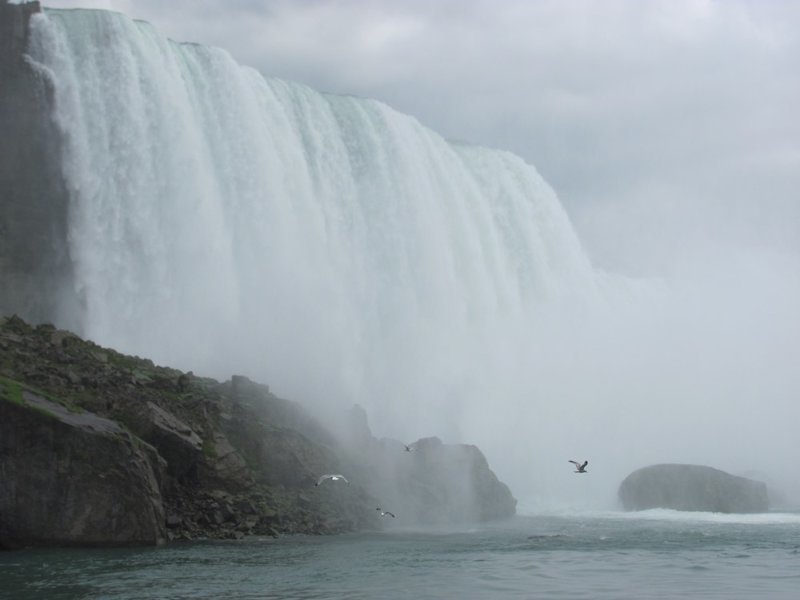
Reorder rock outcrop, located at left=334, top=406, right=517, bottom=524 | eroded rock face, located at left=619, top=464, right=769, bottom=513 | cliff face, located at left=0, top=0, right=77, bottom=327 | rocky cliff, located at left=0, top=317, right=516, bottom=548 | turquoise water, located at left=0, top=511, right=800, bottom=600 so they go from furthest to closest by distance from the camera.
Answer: eroded rock face, located at left=619, top=464, right=769, bottom=513 → cliff face, located at left=0, top=0, right=77, bottom=327 → rock outcrop, located at left=334, top=406, right=517, bottom=524 → rocky cliff, located at left=0, top=317, right=516, bottom=548 → turquoise water, located at left=0, top=511, right=800, bottom=600

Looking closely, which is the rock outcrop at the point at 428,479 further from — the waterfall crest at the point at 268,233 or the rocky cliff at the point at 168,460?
the waterfall crest at the point at 268,233

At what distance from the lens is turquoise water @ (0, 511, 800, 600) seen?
24.4 m

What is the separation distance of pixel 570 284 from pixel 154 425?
4496 centimetres

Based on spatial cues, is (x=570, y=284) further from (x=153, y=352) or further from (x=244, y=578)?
(x=244, y=578)

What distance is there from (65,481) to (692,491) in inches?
1263

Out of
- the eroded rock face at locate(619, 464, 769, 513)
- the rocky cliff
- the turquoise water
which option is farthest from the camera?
the eroded rock face at locate(619, 464, 769, 513)

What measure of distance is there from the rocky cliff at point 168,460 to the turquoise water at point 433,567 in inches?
49.6

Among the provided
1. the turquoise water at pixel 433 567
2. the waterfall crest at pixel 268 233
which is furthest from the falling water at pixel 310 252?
the turquoise water at pixel 433 567

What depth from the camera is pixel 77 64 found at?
50.9 metres

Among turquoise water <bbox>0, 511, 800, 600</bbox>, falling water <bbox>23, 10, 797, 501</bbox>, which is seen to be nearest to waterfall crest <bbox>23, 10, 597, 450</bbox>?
falling water <bbox>23, 10, 797, 501</bbox>

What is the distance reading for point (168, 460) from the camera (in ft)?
115

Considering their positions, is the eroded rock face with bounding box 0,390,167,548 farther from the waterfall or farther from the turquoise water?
the waterfall

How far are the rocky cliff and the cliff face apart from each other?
10749mm

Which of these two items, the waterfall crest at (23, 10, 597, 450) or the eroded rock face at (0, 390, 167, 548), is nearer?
the eroded rock face at (0, 390, 167, 548)
